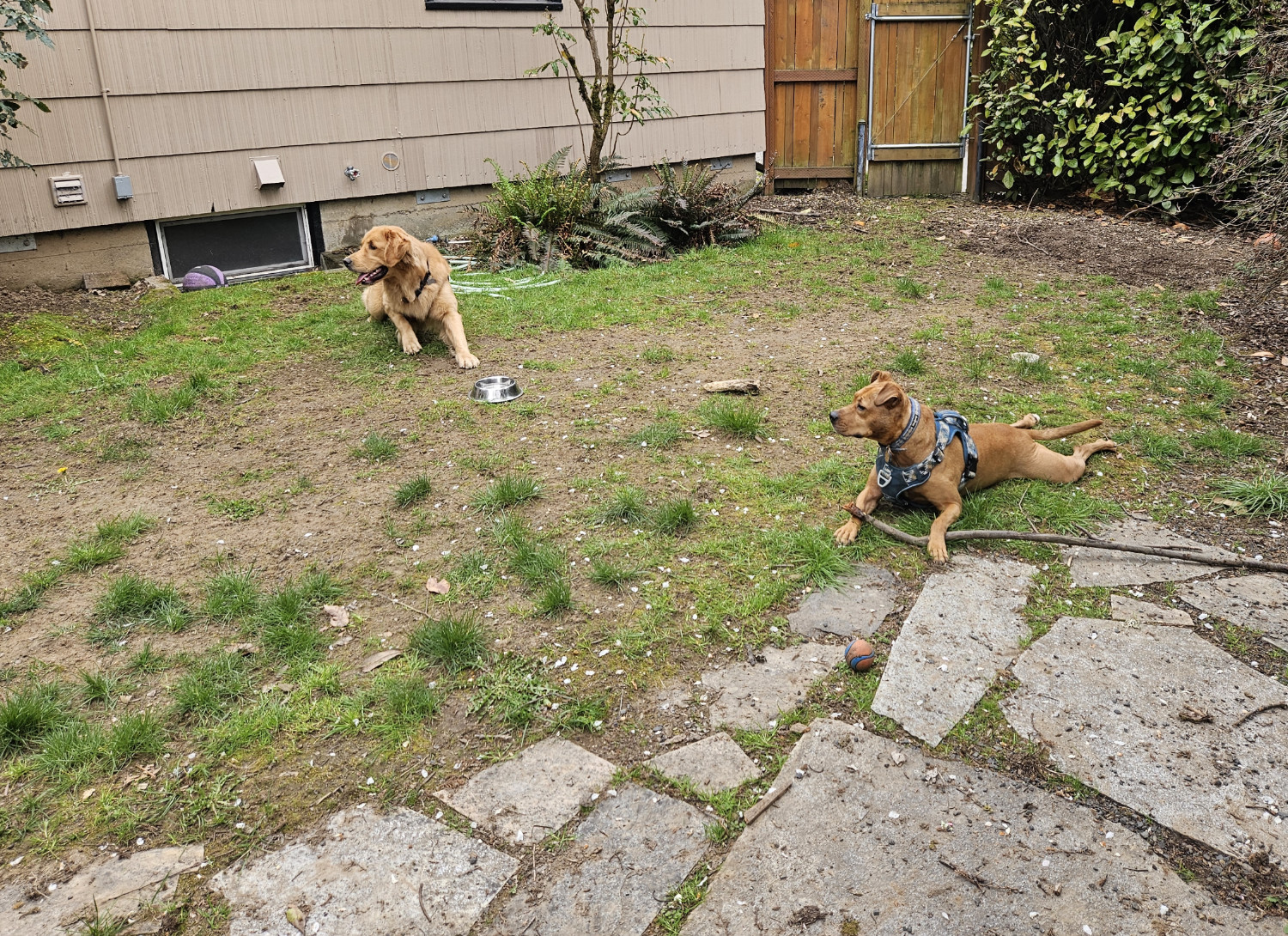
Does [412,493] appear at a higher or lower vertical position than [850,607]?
higher

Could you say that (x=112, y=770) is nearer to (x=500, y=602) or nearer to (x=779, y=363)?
(x=500, y=602)

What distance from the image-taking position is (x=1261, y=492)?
3.83 meters

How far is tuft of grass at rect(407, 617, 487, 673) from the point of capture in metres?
2.98

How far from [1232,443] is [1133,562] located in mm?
1373

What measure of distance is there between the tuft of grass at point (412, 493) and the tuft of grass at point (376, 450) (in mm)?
398

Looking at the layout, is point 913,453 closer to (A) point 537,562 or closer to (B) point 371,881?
(A) point 537,562

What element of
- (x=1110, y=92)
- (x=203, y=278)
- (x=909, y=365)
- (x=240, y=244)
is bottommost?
(x=909, y=365)

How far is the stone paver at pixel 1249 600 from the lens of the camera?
302 centimetres

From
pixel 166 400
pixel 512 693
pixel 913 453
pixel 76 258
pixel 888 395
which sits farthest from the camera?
pixel 76 258

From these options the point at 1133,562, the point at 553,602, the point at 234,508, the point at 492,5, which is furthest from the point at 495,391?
the point at 492,5

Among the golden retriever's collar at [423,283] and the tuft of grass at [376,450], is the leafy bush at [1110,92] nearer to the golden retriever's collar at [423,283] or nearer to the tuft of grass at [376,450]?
the golden retriever's collar at [423,283]

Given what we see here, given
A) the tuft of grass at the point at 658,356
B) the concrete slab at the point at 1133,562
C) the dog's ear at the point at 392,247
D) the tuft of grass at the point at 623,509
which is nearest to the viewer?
the concrete slab at the point at 1133,562

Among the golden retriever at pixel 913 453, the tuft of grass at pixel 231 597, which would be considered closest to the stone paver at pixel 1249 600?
the golden retriever at pixel 913 453

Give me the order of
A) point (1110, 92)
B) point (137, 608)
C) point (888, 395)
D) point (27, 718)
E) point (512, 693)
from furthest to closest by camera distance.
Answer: point (1110, 92)
point (888, 395)
point (137, 608)
point (512, 693)
point (27, 718)
